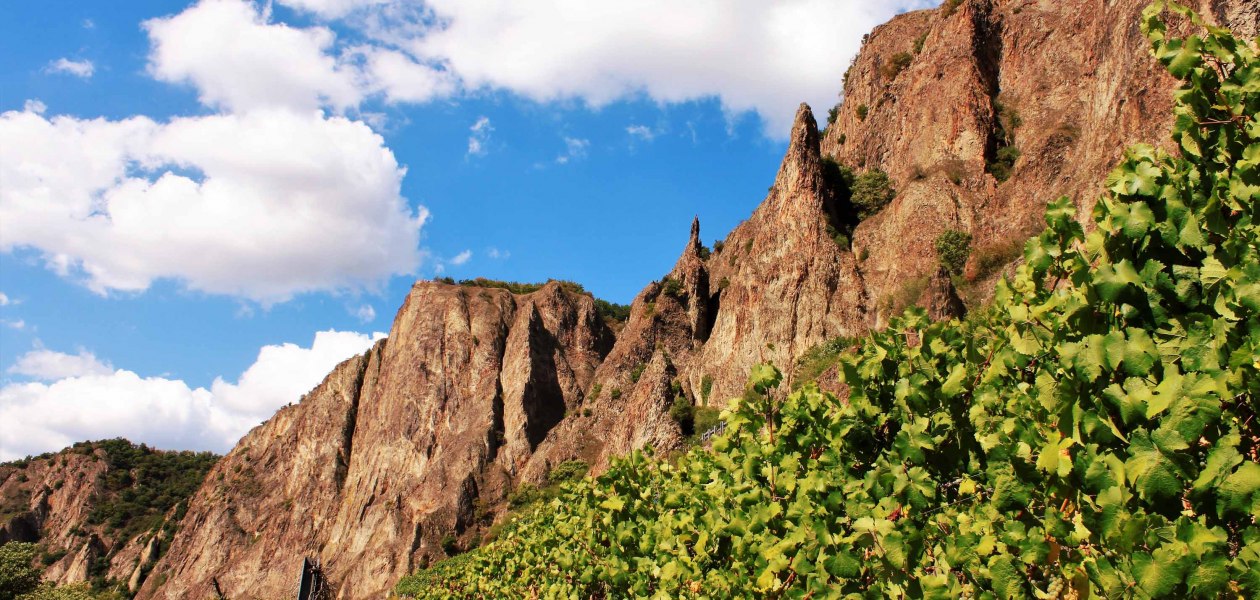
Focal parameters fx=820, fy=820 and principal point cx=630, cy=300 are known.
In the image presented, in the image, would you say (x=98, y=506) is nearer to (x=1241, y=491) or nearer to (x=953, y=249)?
(x=953, y=249)

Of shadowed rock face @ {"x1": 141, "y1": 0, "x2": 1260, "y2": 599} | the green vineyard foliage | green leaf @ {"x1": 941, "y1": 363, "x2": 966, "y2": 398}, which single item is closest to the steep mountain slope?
shadowed rock face @ {"x1": 141, "y1": 0, "x2": 1260, "y2": 599}

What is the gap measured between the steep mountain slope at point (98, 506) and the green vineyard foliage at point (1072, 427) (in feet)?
294

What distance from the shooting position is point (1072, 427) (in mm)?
3709

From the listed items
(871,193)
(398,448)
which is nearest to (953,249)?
(871,193)

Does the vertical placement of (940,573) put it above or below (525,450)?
below

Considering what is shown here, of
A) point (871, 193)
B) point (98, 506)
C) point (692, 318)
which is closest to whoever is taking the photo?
point (871, 193)

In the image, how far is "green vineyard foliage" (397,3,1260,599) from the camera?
3.19m

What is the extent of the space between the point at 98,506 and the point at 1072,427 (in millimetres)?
119005

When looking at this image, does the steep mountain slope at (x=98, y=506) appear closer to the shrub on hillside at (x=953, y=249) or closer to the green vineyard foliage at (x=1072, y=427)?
the shrub on hillside at (x=953, y=249)

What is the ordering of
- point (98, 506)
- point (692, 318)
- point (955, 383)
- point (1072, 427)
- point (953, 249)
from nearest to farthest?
point (1072, 427) → point (955, 383) → point (953, 249) → point (692, 318) → point (98, 506)

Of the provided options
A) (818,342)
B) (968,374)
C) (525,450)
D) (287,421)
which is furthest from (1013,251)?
(287,421)

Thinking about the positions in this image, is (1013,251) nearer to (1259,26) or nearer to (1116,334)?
(1259,26)

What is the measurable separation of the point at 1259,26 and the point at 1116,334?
2773 cm

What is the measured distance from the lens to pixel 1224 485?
3.02 metres
